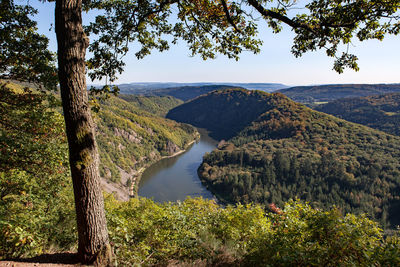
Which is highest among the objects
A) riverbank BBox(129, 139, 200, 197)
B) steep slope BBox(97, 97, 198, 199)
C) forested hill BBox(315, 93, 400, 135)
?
forested hill BBox(315, 93, 400, 135)

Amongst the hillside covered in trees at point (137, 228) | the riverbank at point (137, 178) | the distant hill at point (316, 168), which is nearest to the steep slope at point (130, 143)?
the riverbank at point (137, 178)

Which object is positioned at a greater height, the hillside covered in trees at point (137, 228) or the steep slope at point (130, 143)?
the hillside covered in trees at point (137, 228)

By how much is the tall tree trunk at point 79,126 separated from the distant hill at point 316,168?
3035 inches

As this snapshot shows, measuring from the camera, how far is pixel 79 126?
323 cm

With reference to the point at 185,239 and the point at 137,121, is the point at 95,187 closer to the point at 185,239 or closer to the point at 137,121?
the point at 185,239

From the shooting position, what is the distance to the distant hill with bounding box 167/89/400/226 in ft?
262

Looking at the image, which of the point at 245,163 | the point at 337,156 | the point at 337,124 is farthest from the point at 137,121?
the point at 337,124

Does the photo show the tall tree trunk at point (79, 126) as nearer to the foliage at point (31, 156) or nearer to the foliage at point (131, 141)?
the foliage at point (31, 156)

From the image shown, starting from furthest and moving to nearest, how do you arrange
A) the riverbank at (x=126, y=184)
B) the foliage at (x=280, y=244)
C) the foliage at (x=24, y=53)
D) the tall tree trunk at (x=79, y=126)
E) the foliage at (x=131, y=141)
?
the foliage at (x=131, y=141), the riverbank at (x=126, y=184), the foliage at (x=24, y=53), the foliage at (x=280, y=244), the tall tree trunk at (x=79, y=126)

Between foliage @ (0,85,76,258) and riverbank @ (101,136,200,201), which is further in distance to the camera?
riverbank @ (101,136,200,201)

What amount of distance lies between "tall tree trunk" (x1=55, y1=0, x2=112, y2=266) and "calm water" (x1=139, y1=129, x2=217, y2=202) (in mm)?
68089

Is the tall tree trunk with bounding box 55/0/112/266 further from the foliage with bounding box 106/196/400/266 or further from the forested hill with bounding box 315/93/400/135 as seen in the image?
the forested hill with bounding box 315/93/400/135

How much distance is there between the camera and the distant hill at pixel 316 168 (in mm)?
79750

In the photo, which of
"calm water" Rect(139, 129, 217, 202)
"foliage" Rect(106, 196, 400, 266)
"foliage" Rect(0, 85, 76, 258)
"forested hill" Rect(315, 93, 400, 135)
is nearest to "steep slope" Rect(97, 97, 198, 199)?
"calm water" Rect(139, 129, 217, 202)
